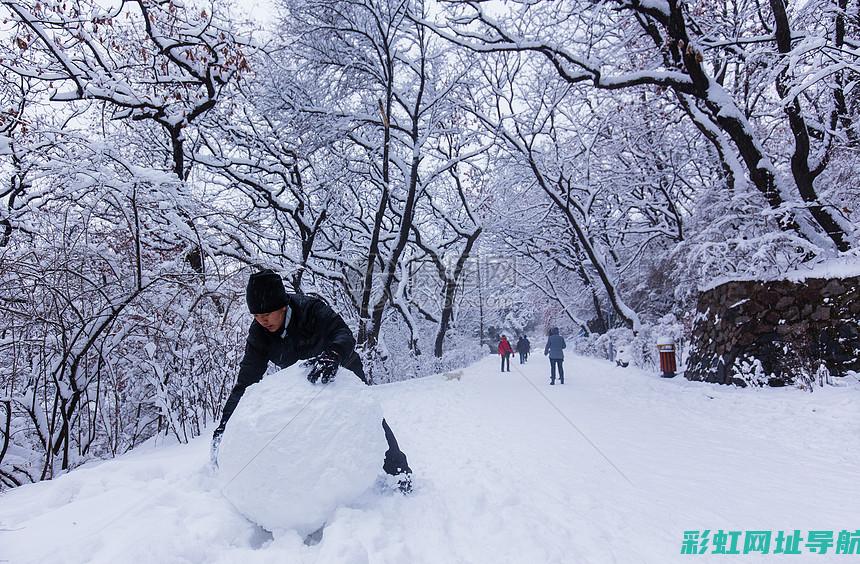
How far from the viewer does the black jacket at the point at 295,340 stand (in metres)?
3.38

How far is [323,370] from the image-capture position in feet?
9.48

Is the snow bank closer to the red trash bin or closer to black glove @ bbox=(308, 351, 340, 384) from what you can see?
the red trash bin

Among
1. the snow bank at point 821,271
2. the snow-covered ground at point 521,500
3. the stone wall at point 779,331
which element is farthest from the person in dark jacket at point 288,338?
the snow bank at point 821,271

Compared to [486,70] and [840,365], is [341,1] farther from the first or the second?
[840,365]

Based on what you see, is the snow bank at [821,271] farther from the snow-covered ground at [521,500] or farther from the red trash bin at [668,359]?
the red trash bin at [668,359]

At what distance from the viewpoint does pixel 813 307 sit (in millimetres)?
7312

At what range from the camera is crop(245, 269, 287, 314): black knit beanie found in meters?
3.15

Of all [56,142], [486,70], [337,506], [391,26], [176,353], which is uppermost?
[486,70]

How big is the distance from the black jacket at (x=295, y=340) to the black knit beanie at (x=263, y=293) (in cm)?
23

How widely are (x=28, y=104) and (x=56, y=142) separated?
3.30 meters

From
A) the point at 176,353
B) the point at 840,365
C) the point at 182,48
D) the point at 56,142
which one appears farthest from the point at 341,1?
the point at 840,365

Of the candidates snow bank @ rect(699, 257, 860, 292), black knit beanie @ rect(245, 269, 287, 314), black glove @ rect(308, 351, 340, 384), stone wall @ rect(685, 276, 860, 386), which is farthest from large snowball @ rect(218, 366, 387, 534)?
snow bank @ rect(699, 257, 860, 292)

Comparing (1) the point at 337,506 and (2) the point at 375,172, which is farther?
(2) the point at 375,172

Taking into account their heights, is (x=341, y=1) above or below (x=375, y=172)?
above
